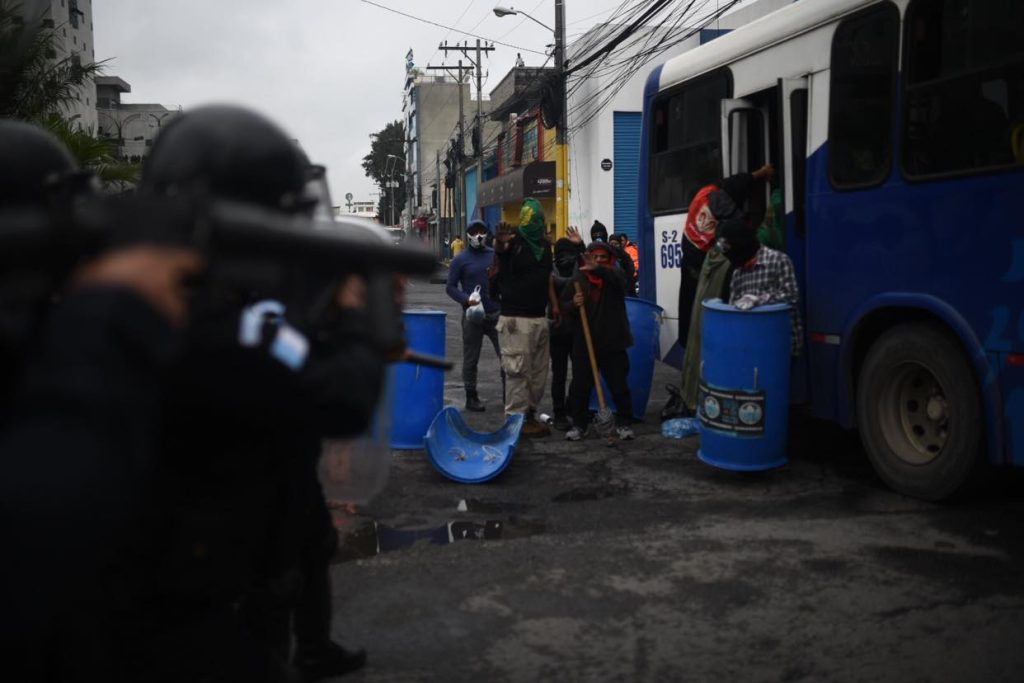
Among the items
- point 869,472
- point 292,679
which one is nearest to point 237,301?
point 292,679

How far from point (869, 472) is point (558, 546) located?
2544mm

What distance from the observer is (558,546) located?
4891 mm

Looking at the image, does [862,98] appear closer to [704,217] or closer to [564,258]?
[704,217]

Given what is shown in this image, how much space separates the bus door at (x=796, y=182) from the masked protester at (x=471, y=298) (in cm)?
317

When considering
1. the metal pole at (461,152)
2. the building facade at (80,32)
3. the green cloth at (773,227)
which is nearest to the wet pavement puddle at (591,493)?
the green cloth at (773,227)

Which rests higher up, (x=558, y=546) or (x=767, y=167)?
Answer: (x=767, y=167)

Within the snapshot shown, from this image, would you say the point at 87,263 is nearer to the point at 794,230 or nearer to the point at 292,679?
the point at 292,679

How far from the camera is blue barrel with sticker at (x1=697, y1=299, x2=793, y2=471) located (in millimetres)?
5824

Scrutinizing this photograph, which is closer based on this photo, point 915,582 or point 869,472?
point 915,582

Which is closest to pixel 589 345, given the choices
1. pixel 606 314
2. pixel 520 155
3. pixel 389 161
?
pixel 606 314

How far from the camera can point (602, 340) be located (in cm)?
754

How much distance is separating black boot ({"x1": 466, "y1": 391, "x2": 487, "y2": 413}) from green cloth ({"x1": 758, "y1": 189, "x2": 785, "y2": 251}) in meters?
3.17

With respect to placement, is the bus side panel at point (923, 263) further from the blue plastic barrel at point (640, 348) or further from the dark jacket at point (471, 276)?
the dark jacket at point (471, 276)

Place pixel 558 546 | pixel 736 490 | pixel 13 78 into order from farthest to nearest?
pixel 13 78 → pixel 736 490 → pixel 558 546
